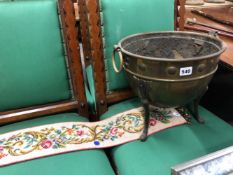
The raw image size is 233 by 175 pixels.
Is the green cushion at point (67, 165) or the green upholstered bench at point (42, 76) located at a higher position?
the green upholstered bench at point (42, 76)

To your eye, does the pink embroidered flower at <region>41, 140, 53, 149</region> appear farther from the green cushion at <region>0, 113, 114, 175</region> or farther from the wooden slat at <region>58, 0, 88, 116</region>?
the wooden slat at <region>58, 0, 88, 116</region>

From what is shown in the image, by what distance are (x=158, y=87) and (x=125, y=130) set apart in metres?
0.25

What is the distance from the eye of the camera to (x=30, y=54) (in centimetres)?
91

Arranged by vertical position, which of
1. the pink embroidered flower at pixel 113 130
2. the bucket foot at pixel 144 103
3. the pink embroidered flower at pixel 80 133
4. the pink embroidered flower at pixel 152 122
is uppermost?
the bucket foot at pixel 144 103

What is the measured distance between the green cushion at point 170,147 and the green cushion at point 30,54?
369 mm

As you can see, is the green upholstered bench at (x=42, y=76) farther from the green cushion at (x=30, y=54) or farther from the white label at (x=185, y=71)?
the white label at (x=185, y=71)

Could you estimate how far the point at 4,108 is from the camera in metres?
0.97

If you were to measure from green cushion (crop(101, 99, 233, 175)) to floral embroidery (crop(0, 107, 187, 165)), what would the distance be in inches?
2.5

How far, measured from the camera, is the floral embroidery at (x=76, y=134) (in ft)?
2.78

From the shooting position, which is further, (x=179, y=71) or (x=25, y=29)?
(x=25, y=29)

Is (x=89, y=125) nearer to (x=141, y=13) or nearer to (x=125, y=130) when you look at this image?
(x=125, y=130)

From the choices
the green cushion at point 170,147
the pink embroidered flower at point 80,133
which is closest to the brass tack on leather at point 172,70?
the green cushion at point 170,147

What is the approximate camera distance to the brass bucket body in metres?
0.71

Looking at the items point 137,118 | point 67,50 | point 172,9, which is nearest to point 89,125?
point 137,118
